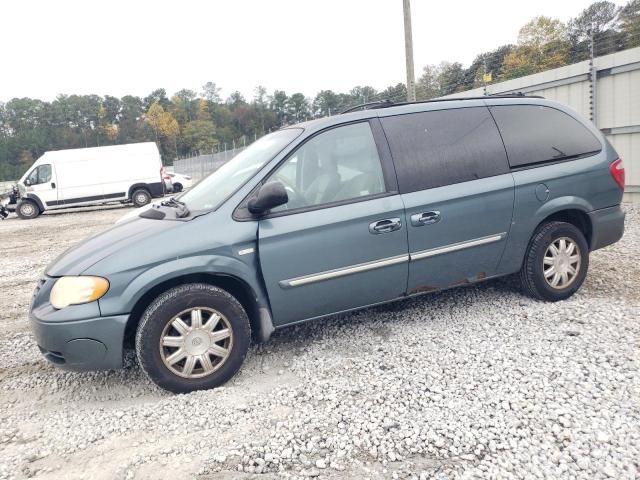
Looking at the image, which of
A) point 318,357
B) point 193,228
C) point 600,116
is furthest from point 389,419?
point 600,116

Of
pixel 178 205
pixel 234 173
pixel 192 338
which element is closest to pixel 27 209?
Answer: pixel 178 205

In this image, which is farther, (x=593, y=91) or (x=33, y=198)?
(x=33, y=198)

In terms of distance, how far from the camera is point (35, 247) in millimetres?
10516

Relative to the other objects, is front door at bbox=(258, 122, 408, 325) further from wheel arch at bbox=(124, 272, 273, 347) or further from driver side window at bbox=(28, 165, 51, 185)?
A: driver side window at bbox=(28, 165, 51, 185)

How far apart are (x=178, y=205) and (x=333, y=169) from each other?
1.24 meters

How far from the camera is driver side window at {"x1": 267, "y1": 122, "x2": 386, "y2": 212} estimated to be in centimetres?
345

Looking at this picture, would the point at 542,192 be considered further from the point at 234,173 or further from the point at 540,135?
the point at 234,173

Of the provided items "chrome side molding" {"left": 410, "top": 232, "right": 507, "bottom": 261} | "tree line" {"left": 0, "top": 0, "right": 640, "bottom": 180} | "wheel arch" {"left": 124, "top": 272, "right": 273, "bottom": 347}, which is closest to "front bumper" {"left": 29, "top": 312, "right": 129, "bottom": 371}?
"wheel arch" {"left": 124, "top": 272, "right": 273, "bottom": 347}

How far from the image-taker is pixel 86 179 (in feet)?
60.0

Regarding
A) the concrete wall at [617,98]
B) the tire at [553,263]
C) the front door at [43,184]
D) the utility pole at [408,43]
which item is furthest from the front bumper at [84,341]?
the front door at [43,184]

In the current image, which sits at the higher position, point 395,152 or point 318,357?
point 395,152

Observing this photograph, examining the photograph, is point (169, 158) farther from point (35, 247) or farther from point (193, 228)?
point (193, 228)

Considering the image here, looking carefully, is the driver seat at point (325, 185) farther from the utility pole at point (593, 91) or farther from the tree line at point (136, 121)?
the tree line at point (136, 121)

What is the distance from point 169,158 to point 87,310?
3264 inches
